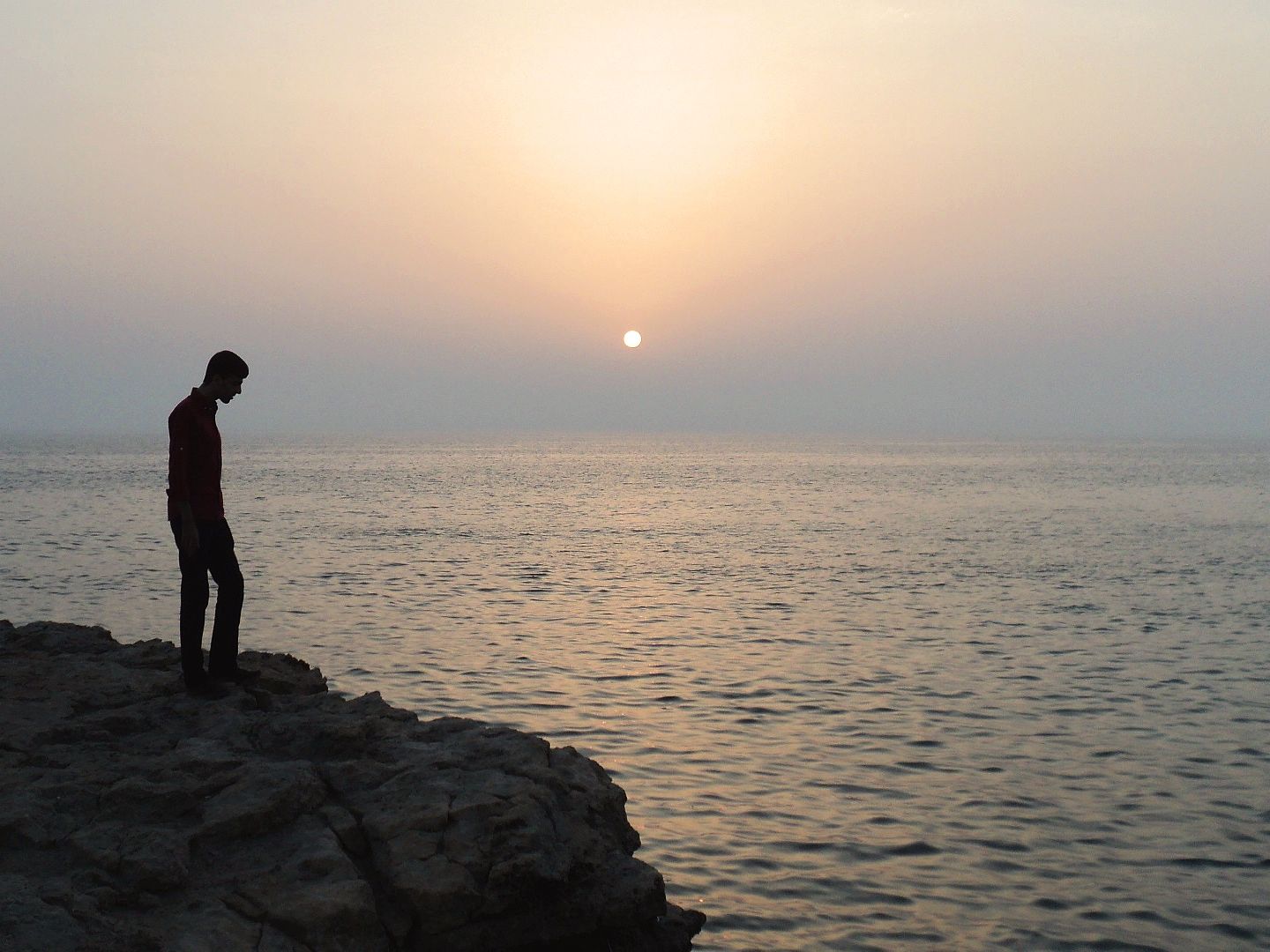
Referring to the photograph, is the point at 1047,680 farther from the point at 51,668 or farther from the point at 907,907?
the point at 51,668

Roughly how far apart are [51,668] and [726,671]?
10.7 m

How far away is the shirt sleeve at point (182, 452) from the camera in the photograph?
9.38 m

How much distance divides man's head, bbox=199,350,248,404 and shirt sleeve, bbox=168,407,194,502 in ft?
0.96

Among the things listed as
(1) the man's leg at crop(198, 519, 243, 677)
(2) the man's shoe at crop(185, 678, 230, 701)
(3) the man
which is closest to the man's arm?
(3) the man

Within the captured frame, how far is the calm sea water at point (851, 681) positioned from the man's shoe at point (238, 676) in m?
3.96

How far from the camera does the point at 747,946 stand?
8523 mm

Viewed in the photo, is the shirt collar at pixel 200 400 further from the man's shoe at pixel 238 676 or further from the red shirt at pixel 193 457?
the man's shoe at pixel 238 676

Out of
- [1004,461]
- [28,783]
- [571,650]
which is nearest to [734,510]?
[571,650]

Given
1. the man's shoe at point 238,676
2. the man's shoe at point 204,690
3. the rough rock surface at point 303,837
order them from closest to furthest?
the rough rock surface at point 303,837
the man's shoe at point 204,690
the man's shoe at point 238,676

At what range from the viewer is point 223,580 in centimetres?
978

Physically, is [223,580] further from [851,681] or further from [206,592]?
[851,681]

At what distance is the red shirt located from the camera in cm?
938

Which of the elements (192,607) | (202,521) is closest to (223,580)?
(192,607)

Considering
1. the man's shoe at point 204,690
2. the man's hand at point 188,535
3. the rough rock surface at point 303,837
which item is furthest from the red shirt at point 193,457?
the rough rock surface at point 303,837
